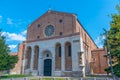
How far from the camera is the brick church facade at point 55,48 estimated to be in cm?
2795

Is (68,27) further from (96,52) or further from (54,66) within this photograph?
(96,52)

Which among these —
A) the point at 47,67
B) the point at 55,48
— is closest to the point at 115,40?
the point at 55,48

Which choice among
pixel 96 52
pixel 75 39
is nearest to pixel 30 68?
pixel 75 39

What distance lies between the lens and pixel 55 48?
3059 centimetres

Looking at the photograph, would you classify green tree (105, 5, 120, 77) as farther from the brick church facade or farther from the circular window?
the circular window

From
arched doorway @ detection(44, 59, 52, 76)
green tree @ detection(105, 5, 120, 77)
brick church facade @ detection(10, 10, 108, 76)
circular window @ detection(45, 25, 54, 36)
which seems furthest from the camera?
circular window @ detection(45, 25, 54, 36)

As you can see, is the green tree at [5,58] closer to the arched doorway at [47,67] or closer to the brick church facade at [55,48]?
the brick church facade at [55,48]

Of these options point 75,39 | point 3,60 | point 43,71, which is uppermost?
point 75,39

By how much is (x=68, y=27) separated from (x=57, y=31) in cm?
248

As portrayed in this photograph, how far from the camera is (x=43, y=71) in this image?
102 ft

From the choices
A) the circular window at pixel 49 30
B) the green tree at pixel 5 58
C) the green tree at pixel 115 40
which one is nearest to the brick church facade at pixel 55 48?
the circular window at pixel 49 30

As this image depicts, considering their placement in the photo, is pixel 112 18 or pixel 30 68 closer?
pixel 112 18

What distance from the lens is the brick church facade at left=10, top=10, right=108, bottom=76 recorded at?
28.0 metres

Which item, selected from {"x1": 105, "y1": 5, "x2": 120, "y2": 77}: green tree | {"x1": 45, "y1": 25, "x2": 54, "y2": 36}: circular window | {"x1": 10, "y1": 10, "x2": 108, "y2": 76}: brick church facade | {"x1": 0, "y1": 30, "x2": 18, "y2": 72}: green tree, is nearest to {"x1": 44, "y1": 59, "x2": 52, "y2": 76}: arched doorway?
{"x1": 10, "y1": 10, "x2": 108, "y2": 76}: brick church facade
